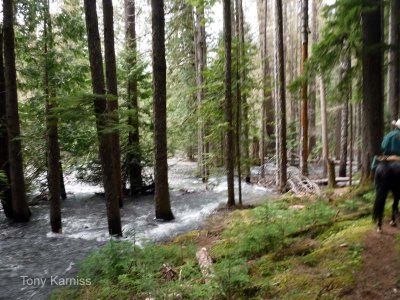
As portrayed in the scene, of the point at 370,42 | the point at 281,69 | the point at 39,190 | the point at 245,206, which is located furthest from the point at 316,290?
the point at 39,190

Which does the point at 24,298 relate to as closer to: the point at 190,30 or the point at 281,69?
the point at 281,69

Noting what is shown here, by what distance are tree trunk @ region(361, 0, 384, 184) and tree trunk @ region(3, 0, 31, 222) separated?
32.3 ft

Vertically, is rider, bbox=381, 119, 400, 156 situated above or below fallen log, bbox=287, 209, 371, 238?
above

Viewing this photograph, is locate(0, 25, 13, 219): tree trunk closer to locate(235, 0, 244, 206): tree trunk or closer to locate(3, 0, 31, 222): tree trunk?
locate(3, 0, 31, 222): tree trunk

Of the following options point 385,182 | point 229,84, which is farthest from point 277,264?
point 229,84

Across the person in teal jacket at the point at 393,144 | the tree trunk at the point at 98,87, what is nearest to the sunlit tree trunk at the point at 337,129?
the tree trunk at the point at 98,87

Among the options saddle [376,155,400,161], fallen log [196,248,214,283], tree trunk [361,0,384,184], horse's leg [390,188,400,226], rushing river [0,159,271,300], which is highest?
tree trunk [361,0,384,184]

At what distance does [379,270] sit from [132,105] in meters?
13.6

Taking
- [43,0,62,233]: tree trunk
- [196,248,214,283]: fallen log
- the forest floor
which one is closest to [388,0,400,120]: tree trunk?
the forest floor

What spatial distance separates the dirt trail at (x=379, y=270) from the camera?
460 cm

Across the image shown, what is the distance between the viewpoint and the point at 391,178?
6.19 m

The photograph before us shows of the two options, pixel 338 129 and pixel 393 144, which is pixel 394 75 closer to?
pixel 393 144

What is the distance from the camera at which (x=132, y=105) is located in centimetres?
1692

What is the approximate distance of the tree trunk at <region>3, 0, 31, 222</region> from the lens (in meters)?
11.4
